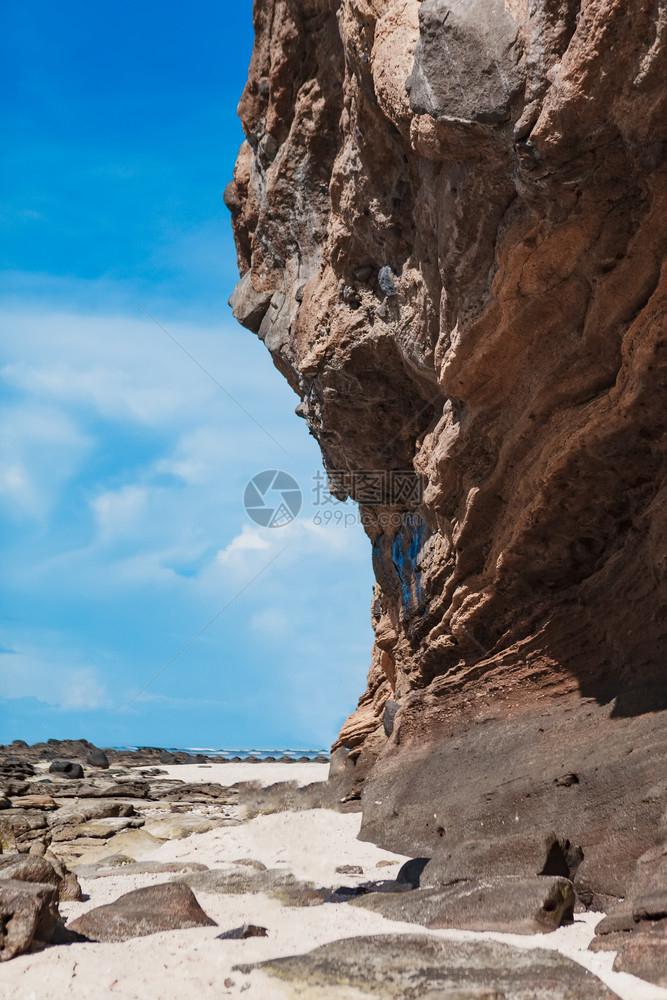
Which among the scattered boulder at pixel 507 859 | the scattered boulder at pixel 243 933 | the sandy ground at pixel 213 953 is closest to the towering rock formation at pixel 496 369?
the scattered boulder at pixel 507 859

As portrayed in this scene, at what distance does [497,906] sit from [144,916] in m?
2.73

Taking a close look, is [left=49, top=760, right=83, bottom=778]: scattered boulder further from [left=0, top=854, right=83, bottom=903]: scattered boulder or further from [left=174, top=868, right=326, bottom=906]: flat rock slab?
[left=0, top=854, right=83, bottom=903]: scattered boulder

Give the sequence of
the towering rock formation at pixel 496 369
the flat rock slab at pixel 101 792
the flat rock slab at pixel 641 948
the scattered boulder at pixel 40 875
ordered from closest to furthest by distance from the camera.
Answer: the flat rock slab at pixel 641 948 < the towering rock formation at pixel 496 369 < the scattered boulder at pixel 40 875 < the flat rock slab at pixel 101 792

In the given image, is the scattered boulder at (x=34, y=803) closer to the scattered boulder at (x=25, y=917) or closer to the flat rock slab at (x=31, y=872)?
the flat rock slab at (x=31, y=872)

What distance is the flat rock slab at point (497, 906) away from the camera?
208 inches

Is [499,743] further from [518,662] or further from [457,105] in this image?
[457,105]

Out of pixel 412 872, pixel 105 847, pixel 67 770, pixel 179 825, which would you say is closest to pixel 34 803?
pixel 179 825

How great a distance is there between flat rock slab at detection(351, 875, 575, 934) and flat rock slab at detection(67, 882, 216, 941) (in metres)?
1.66

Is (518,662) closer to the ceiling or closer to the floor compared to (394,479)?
closer to the floor

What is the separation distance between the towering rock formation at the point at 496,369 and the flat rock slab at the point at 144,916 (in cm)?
272

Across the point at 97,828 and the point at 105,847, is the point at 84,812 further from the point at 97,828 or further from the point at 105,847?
the point at 105,847

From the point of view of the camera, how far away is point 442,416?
1014 cm

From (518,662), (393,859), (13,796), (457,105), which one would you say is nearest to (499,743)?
(518,662)

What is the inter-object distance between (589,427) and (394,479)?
227 inches
